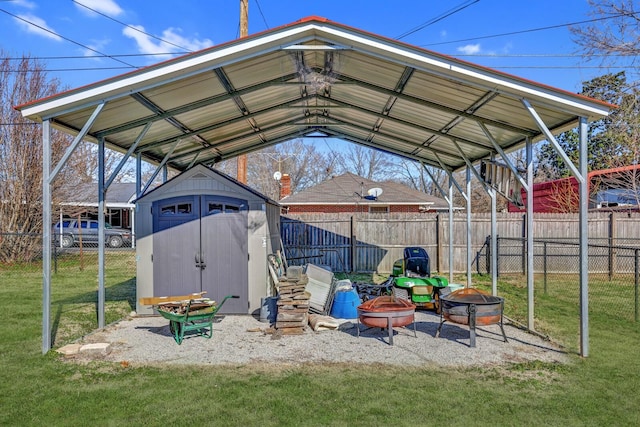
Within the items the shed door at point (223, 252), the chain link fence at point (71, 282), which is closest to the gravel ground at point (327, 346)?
the shed door at point (223, 252)

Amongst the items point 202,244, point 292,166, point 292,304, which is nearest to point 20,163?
point 202,244

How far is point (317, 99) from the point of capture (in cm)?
848

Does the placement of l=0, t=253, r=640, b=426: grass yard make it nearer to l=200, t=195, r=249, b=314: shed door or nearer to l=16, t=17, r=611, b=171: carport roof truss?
l=200, t=195, r=249, b=314: shed door

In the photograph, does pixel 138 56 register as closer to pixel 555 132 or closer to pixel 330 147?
pixel 555 132

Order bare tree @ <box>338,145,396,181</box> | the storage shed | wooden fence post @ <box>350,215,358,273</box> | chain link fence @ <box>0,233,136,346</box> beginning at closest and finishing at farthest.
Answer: chain link fence @ <box>0,233,136,346</box>, the storage shed, wooden fence post @ <box>350,215,358,273</box>, bare tree @ <box>338,145,396,181</box>

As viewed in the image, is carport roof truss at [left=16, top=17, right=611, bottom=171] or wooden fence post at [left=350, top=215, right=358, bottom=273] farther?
wooden fence post at [left=350, top=215, right=358, bottom=273]

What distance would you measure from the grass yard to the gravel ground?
29 cm

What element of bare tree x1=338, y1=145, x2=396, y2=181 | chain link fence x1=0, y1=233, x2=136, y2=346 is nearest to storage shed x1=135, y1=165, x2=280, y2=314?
chain link fence x1=0, y1=233, x2=136, y2=346

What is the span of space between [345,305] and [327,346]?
5.63 feet

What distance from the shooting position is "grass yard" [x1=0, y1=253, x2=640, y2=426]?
373 cm

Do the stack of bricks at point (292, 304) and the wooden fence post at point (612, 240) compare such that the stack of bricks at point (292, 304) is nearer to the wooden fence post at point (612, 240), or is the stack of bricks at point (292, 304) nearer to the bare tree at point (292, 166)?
the wooden fence post at point (612, 240)

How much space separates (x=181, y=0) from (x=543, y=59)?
Answer: 1178cm

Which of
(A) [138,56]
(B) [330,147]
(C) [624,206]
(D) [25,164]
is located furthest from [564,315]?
(B) [330,147]

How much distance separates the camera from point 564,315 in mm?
7684
